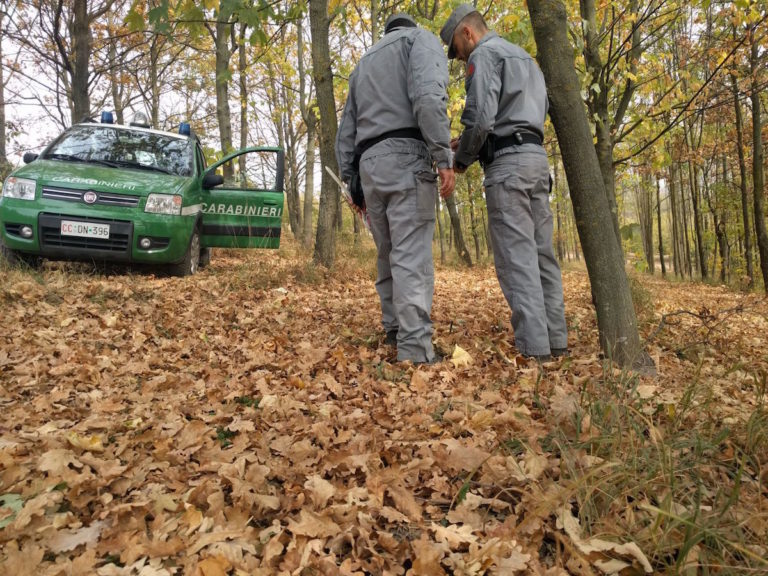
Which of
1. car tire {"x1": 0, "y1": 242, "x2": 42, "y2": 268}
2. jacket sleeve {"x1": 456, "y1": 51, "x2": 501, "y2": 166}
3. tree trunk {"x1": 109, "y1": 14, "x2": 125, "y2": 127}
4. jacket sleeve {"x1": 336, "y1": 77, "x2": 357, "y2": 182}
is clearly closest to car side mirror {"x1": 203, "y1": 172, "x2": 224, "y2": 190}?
car tire {"x1": 0, "y1": 242, "x2": 42, "y2": 268}

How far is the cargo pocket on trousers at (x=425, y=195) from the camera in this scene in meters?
3.42

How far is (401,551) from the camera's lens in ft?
4.99

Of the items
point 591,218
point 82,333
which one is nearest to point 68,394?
point 82,333

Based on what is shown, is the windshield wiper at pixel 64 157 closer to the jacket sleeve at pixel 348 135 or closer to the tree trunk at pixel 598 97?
the jacket sleeve at pixel 348 135

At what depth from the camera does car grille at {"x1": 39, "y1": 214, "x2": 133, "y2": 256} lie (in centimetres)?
557

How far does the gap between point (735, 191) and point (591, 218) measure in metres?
19.3

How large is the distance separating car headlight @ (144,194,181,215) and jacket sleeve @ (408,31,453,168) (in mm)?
3850

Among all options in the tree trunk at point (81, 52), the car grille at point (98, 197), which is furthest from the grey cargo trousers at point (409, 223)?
the tree trunk at point (81, 52)

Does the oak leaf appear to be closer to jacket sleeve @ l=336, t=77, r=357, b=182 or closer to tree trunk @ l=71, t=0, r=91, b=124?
jacket sleeve @ l=336, t=77, r=357, b=182

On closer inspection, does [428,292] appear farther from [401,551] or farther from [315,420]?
[401,551]

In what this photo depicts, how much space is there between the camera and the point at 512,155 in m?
3.45

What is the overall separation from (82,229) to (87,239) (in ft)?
0.42

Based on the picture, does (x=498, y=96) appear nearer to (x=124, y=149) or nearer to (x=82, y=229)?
(x=82, y=229)

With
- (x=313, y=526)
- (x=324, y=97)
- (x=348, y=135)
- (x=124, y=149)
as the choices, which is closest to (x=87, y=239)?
(x=124, y=149)
